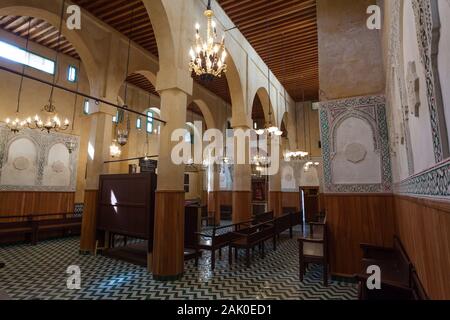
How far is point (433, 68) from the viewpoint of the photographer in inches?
49.9

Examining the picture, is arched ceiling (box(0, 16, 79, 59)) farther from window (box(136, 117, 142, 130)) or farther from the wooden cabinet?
the wooden cabinet

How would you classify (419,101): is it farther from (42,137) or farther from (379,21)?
(42,137)

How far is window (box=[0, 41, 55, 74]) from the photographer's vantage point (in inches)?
313

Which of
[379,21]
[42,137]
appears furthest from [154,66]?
[379,21]

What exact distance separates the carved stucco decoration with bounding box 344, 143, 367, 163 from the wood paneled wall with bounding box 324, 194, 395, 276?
2.16 feet

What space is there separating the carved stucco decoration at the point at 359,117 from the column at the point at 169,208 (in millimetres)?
2829

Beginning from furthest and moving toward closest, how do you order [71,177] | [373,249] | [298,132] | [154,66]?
1. [298,132]
2. [71,177]
3. [154,66]
4. [373,249]

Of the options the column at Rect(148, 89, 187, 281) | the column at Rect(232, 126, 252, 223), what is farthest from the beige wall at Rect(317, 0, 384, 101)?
the column at Rect(232, 126, 252, 223)

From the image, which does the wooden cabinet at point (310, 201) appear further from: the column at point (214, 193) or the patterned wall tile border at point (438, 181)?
the patterned wall tile border at point (438, 181)

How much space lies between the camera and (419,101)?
1.67 m

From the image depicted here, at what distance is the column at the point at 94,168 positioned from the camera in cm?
656

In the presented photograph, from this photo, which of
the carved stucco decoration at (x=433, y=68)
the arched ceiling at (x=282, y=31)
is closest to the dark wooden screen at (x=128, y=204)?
the carved stucco decoration at (x=433, y=68)

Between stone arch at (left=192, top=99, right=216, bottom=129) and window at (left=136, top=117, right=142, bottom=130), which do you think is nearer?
stone arch at (left=192, top=99, right=216, bottom=129)

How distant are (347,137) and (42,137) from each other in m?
9.71
